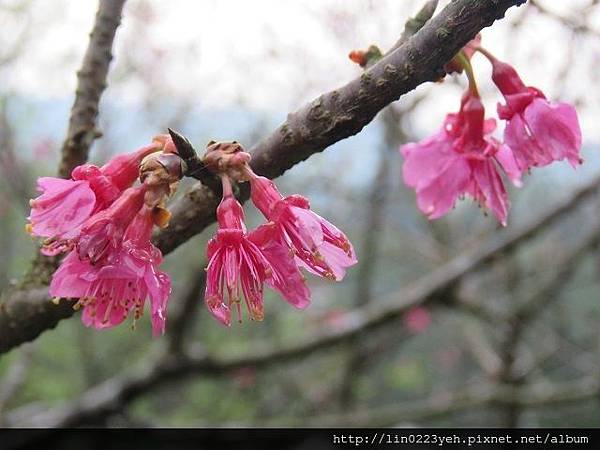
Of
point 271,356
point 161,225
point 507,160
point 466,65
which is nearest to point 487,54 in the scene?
point 466,65

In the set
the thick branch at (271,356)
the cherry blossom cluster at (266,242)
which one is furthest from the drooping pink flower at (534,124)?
the thick branch at (271,356)

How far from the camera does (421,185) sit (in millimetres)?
1214

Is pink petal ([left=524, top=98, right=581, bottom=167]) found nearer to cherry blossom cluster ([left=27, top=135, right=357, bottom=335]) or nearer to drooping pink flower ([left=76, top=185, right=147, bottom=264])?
cherry blossom cluster ([left=27, top=135, right=357, bottom=335])

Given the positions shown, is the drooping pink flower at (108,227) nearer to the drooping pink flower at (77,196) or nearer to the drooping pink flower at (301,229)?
the drooping pink flower at (77,196)

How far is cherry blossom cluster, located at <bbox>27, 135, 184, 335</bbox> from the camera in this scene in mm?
794

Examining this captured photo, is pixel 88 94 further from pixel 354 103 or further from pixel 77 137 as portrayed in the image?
pixel 354 103

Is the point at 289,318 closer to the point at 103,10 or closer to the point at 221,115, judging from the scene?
the point at 221,115

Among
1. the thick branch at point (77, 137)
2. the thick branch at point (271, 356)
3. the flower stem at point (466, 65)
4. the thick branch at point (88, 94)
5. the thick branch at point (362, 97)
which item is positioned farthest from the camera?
the thick branch at point (271, 356)

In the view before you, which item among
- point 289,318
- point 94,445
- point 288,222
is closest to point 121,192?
point 288,222

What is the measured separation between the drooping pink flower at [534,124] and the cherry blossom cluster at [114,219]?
561 mm

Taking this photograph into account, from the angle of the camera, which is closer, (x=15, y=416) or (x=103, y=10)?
(x=103, y=10)

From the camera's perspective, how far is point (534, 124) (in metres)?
1.02

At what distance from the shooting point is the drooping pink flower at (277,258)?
83cm

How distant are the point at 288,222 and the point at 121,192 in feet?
0.77
